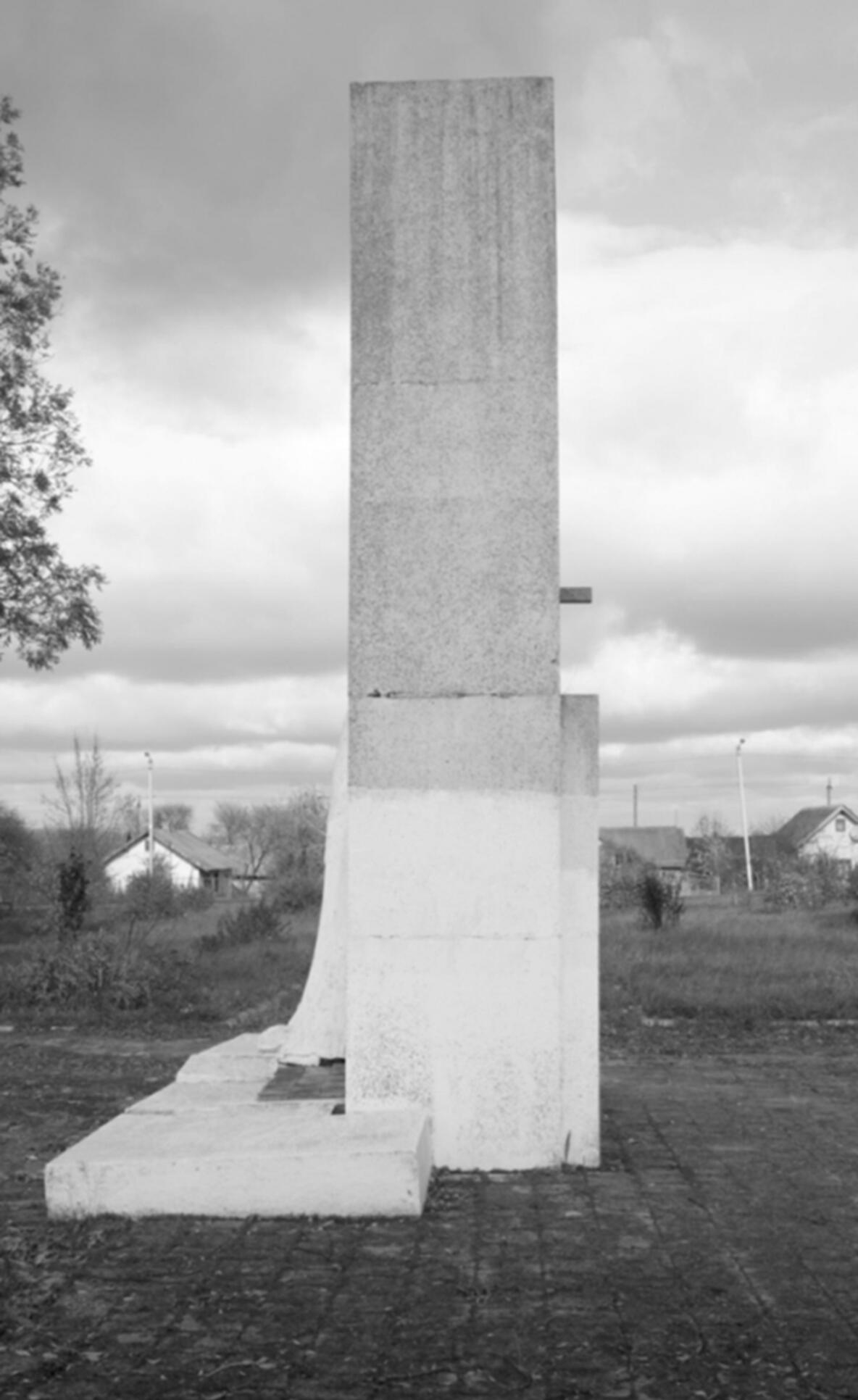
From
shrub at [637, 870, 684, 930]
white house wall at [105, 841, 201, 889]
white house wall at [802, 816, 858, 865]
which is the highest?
white house wall at [802, 816, 858, 865]

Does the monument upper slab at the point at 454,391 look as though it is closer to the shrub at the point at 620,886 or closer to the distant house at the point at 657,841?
the shrub at the point at 620,886

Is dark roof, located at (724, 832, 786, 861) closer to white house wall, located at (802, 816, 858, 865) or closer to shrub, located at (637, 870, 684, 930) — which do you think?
white house wall, located at (802, 816, 858, 865)

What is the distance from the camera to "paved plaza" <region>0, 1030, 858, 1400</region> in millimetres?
3963

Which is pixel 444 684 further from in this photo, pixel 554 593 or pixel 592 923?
pixel 592 923

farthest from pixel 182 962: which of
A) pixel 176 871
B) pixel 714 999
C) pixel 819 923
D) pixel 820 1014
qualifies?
pixel 176 871

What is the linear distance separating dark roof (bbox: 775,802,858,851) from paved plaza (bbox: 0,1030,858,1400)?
72.5 m

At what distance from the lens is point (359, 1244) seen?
5320 mm

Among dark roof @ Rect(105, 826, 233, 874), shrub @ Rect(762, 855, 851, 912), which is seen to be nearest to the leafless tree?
dark roof @ Rect(105, 826, 233, 874)

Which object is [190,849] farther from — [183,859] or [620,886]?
[620,886]

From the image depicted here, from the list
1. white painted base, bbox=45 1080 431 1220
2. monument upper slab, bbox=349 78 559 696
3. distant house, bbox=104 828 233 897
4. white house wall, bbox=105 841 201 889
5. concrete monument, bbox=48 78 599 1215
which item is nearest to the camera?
white painted base, bbox=45 1080 431 1220

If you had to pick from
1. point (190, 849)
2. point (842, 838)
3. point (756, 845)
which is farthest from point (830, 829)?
point (190, 849)

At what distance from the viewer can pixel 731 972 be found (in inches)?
604

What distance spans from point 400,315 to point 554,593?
152 cm

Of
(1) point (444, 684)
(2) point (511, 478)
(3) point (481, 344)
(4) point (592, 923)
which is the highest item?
(3) point (481, 344)
